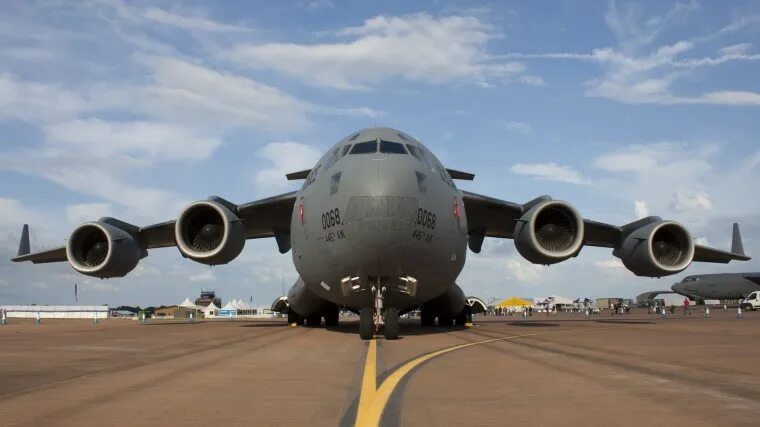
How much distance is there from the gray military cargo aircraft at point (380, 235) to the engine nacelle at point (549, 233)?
33mm

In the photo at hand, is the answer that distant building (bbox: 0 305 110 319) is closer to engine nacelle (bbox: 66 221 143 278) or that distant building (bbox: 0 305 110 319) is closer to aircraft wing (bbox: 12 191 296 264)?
aircraft wing (bbox: 12 191 296 264)

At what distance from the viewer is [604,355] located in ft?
31.4

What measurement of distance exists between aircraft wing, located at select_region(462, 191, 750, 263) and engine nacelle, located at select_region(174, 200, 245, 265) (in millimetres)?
6660

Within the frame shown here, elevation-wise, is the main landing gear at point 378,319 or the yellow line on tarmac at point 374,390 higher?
the main landing gear at point 378,319

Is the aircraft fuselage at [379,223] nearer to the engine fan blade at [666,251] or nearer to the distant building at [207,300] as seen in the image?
the engine fan blade at [666,251]

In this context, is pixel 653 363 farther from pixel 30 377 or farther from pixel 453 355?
pixel 30 377

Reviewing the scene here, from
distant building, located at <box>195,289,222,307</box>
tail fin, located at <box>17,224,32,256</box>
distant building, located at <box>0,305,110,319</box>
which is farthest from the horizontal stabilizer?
distant building, located at <box>195,289,222,307</box>

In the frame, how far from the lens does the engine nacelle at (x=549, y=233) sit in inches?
712

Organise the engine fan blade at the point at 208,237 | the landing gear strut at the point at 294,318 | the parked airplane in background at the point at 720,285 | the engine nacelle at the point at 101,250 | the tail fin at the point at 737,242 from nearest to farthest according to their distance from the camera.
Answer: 1. the engine fan blade at the point at 208,237
2. the engine nacelle at the point at 101,250
3. the landing gear strut at the point at 294,318
4. the tail fin at the point at 737,242
5. the parked airplane in background at the point at 720,285

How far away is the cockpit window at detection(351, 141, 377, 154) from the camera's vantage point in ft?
44.7

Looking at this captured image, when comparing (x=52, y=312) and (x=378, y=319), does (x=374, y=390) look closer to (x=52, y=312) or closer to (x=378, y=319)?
(x=378, y=319)

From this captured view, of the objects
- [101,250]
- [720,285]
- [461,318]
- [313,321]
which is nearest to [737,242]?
→ [461,318]

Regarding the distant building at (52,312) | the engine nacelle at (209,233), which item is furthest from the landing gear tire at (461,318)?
the distant building at (52,312)

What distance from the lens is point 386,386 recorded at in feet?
20.6
